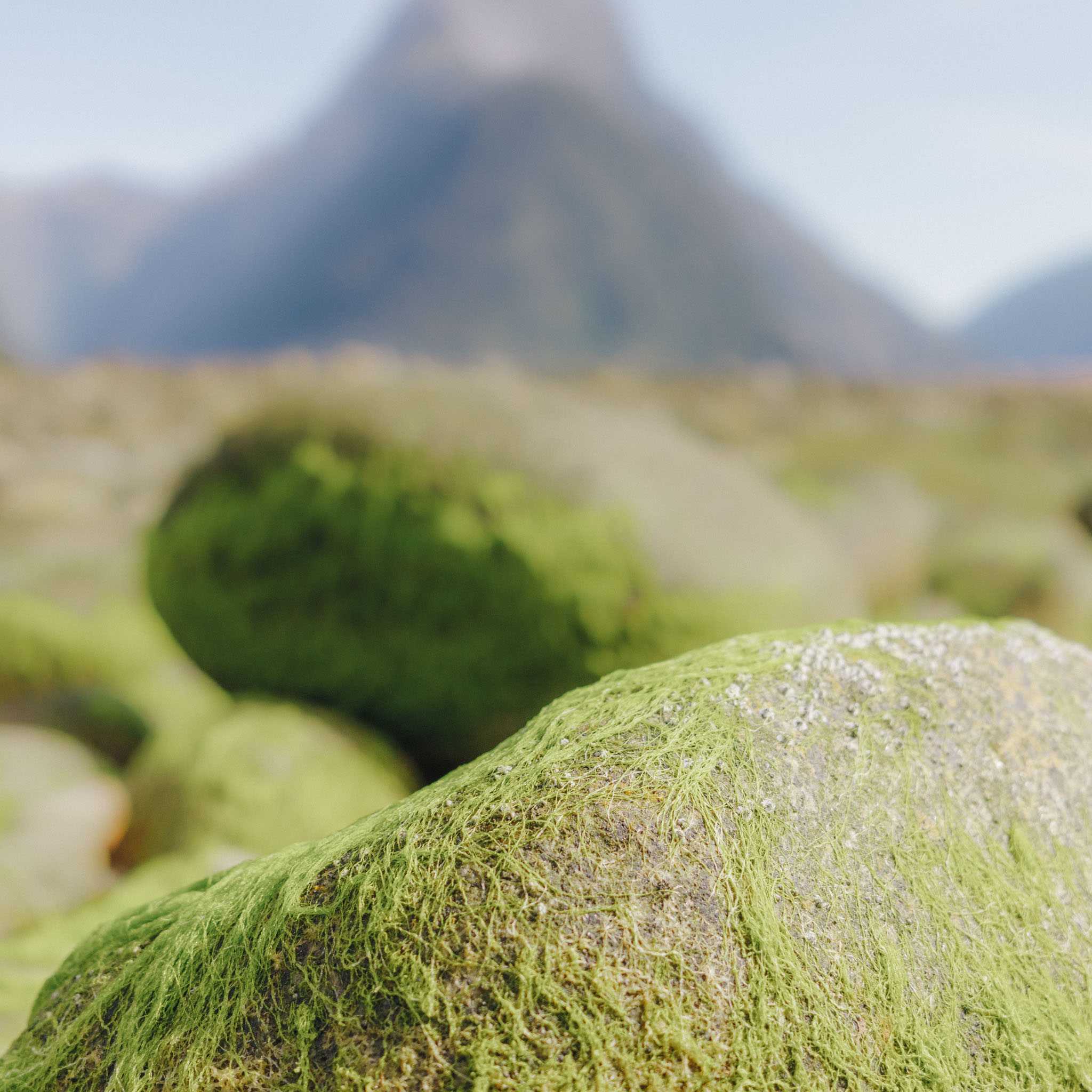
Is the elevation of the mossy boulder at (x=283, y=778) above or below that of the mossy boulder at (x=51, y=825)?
above

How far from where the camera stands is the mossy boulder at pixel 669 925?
1325 millimetres

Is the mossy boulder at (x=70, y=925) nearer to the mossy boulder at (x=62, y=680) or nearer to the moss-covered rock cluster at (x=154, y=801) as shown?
the moss-covered rock cluster at (x=154, y=801)

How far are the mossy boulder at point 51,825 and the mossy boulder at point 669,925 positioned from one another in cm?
174

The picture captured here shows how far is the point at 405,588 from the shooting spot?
3750 millimetres

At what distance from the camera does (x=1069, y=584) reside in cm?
694

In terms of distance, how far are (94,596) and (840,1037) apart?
5.14m

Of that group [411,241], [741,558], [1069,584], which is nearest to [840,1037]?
[741,558]

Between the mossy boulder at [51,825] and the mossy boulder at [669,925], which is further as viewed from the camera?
the mossy boulder at [51,825]

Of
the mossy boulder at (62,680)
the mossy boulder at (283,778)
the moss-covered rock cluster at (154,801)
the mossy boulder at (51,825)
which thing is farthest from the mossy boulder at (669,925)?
the mossy boulder at (62,680)

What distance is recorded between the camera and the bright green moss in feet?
11.8

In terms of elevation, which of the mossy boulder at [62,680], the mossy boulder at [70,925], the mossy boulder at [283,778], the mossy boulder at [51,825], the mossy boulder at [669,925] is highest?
the mossy boulder at [669,925]

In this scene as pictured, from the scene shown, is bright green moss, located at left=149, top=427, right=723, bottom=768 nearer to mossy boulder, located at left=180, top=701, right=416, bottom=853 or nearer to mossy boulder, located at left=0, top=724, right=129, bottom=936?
mossy boulder, located at left=180, top=701, right=416, bottom=853

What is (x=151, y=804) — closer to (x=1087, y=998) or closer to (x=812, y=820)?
(x=812, y=820)

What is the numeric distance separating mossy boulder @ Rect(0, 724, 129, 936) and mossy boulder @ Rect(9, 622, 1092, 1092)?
5.71 ft
